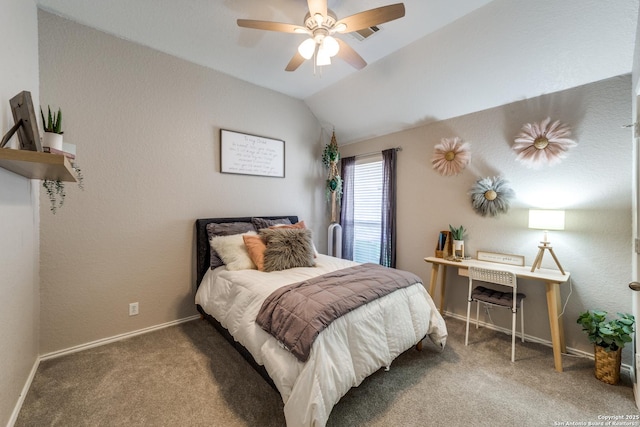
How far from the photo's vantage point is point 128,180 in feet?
7.98

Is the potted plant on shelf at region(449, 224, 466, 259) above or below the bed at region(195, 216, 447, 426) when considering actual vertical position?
above

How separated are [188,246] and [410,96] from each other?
3090 millimetres

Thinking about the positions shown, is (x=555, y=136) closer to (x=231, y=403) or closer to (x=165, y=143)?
(x=231, y=403)

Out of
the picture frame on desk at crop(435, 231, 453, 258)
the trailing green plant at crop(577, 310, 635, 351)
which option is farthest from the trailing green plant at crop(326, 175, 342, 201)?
the trailing green plant at crop(577, 310, 635, 351)

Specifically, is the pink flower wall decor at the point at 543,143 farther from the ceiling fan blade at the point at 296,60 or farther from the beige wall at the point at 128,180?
the beige wall at the point at 128,180

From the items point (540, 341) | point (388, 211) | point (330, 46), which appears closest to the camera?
point (330, 46)

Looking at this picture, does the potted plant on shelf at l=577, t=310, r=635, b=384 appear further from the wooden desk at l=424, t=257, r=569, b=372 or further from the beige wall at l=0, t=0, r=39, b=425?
the beige wall at l=0, t=0, r=39, b=425

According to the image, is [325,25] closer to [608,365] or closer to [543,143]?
[543,143]

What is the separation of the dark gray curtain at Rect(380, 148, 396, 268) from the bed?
3.69ft

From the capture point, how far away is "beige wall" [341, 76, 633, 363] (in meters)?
2.06

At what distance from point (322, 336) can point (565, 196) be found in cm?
253

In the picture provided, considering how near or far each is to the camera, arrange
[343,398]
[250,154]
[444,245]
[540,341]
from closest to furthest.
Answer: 1. [343,398]
2. [540,341]
3. [444,245]
4. [250,154]

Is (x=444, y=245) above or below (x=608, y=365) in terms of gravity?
above

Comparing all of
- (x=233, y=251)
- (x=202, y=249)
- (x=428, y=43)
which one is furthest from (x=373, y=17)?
(x=202, y=249)
